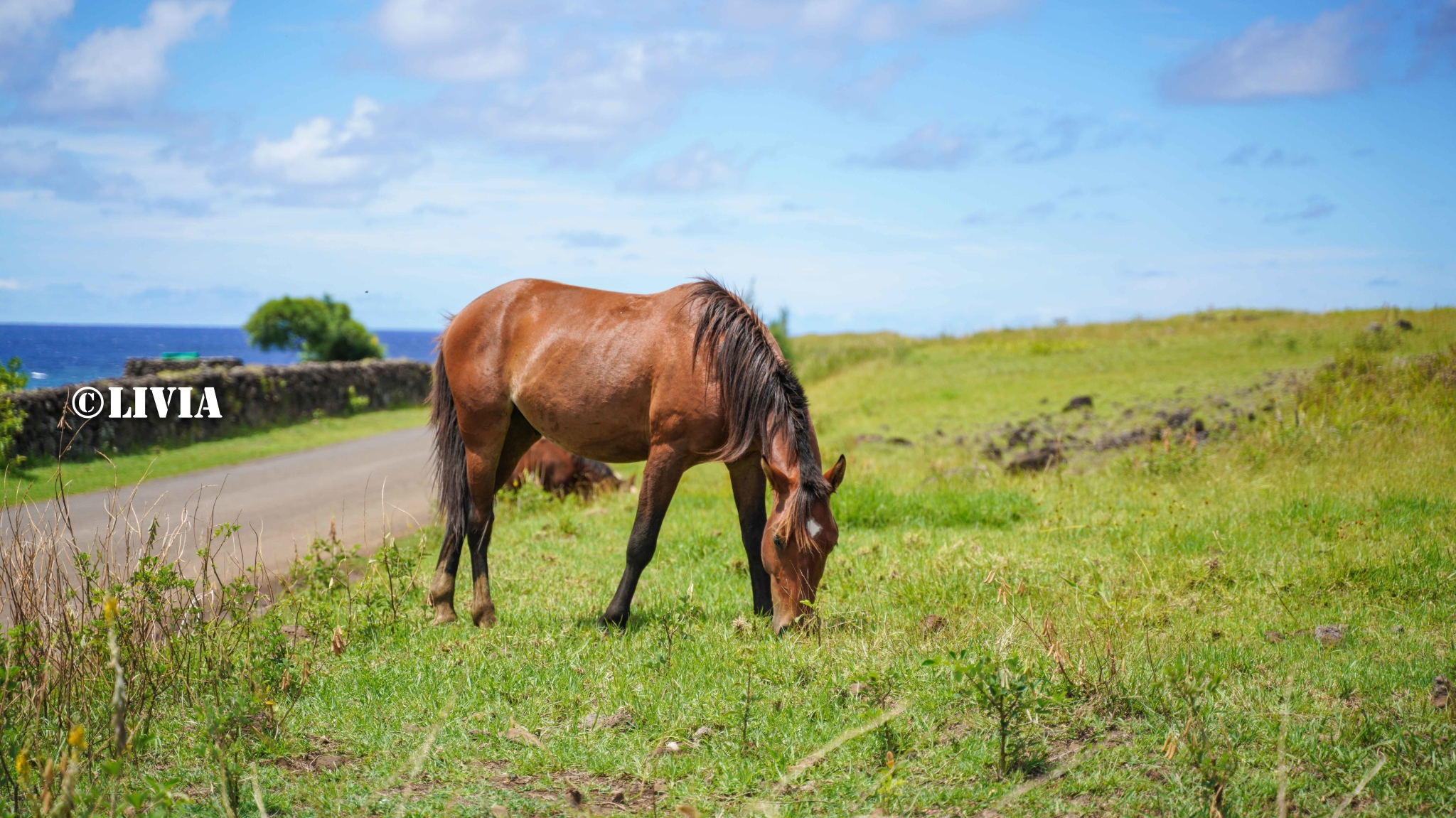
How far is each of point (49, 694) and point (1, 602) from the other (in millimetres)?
568

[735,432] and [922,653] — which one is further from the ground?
[735,432]

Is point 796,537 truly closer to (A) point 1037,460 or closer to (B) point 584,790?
(B) point 584,790

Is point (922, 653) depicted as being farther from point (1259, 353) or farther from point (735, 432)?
point (1259, 353)

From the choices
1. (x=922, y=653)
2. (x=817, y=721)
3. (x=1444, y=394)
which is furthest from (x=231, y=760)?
(x=1444, y=394)

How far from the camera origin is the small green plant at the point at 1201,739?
11.0ft

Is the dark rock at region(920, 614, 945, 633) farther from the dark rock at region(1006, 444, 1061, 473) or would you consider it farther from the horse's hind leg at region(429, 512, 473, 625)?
the dark rock at region(1006, 444, 1061, 473)

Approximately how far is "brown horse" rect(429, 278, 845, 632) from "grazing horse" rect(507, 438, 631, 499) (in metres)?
4.28

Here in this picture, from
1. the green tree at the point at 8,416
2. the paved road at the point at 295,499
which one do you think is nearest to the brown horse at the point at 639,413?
the paved road at the point at 295,499

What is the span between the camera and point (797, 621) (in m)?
5.09

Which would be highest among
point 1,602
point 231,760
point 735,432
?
point 735,432

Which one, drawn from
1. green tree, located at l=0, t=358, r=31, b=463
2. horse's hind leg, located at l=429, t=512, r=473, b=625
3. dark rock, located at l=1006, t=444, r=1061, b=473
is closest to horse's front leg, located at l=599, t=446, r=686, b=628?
horse's hind leg, located at l=429, t=512, r=473, b=625

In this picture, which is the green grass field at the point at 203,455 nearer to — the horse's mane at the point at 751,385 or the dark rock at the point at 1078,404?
the horse's mane at the point at 751,385

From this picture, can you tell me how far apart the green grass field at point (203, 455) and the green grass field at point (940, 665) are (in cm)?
536

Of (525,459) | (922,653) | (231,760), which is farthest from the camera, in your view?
(525,459)
